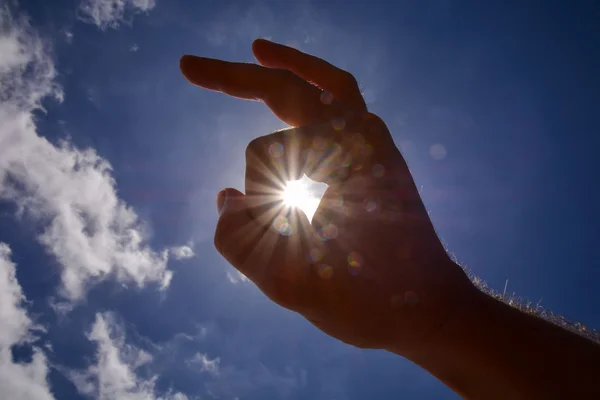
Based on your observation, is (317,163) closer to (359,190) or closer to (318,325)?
(359,190)

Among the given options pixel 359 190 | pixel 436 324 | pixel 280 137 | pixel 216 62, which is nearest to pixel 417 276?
pixel 436 324

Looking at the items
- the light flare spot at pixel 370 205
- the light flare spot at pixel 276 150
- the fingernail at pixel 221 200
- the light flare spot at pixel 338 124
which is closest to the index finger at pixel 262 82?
the light flare spot at pixel 338 124

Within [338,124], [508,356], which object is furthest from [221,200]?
[508,356]

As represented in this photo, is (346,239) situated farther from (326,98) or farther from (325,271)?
(326,98)

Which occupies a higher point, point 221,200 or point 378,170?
point 378,170

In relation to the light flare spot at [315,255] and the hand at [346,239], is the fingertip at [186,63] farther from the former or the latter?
the light flare spot at [315,255]
